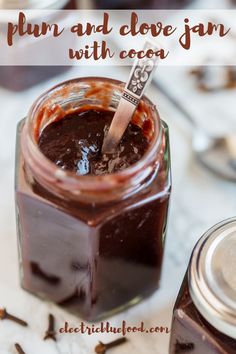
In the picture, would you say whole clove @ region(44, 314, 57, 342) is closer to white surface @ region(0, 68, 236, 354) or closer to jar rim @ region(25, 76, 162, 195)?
white surface @ region(0, 68, 236, 354)

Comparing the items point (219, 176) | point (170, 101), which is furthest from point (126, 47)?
point (219, 176)

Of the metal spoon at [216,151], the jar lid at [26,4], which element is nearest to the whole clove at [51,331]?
the metal spoon at [216,151]

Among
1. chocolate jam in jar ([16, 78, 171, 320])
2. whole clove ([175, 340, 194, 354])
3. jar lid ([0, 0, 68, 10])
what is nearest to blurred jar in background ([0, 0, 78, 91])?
jar lid ([0, 0, 68, 10])

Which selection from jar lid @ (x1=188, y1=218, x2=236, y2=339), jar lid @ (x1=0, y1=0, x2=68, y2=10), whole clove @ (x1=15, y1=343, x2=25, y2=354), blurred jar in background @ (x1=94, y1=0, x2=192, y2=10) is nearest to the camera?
jar lid @ (x1=188, y1=218, x2=236, y2=339)

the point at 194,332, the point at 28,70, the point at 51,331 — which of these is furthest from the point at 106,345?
the point at 28,70

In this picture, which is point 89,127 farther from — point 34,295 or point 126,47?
point 126,47

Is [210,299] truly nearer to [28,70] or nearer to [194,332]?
[194,332]
